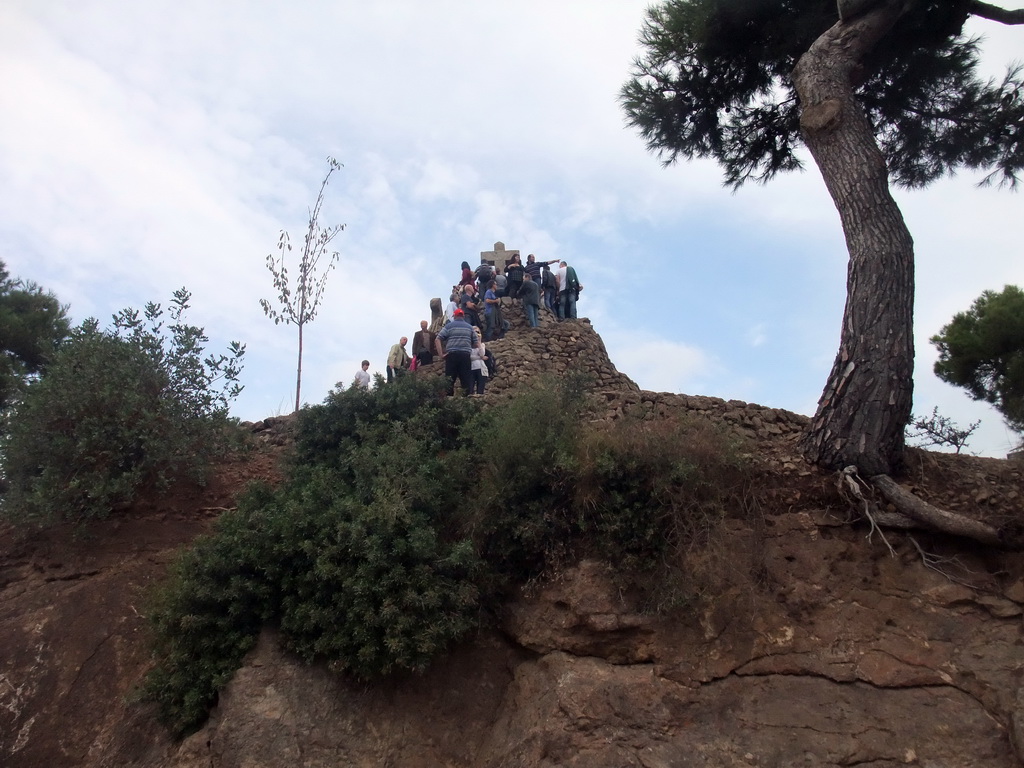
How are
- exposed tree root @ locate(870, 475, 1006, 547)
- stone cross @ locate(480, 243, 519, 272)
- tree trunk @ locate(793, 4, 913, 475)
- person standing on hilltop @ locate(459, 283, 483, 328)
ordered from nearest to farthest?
exposed tree root @ locate(870, 475, 1006, 547), tree trunk @ locate(793, 4, 913, 475), person standing on hilltop @ locate(459, 283, 483, 328), stone cross @ locate(480, 243, 519, 272)

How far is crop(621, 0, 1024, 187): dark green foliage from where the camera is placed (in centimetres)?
980

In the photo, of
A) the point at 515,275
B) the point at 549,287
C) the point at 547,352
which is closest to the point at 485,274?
the point at 515,275

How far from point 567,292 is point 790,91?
6617 mm

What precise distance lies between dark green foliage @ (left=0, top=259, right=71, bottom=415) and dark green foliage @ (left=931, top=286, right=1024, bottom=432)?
15.2 m

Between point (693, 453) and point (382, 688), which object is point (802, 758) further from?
point (382, 688)

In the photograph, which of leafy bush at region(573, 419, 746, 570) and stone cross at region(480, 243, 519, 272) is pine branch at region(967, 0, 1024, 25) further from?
stone cross at region(480, 243, 519, 272)

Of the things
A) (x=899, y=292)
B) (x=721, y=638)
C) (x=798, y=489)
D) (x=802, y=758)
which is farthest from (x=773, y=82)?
(x=802, y=758)

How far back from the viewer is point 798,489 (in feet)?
23.7

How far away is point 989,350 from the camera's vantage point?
12.5m

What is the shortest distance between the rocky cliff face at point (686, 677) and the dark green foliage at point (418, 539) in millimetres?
307

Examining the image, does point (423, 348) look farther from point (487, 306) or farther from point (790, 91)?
point (790, 91)

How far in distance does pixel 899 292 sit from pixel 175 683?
739 centimetres

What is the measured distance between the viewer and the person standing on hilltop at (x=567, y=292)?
53.4 feet

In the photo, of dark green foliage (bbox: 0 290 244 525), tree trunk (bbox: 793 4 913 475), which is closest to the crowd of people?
dark green foliage (bbox: 0 290 244 525)
